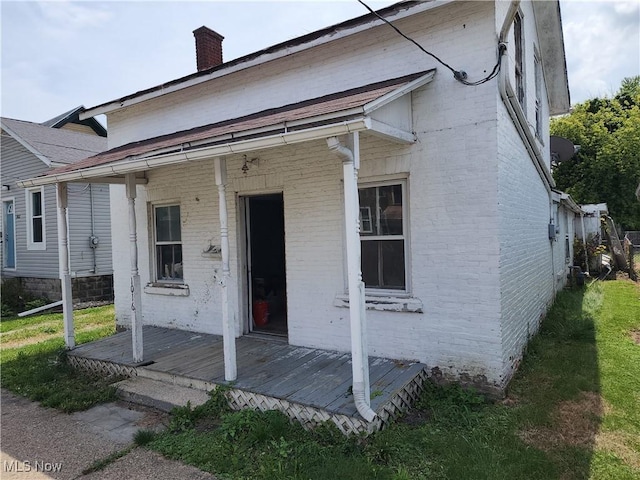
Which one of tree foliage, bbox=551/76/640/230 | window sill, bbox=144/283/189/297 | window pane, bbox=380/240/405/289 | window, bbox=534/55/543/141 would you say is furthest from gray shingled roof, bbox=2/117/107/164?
tree foliage, bbox=551/76/640/230

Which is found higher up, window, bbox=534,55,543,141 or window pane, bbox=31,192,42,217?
window, bbox=534,55,543,141

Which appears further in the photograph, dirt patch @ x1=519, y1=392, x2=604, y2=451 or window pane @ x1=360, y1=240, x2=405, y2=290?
window pane @ x1=360, y1=240, x2=405, y2=290

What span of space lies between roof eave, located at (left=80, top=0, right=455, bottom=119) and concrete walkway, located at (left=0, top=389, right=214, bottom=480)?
5.16 metres

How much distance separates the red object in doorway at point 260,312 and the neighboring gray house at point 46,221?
24.8 feet

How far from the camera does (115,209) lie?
8.62m

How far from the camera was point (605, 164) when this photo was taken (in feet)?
86.1

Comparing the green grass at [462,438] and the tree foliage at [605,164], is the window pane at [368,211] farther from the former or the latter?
the tree foliage at [605,164]

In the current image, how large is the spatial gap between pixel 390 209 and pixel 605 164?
27.1 meters

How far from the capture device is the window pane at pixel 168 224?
7.89 m

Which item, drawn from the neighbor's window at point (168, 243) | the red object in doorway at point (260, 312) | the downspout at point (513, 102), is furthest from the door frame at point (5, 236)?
the downspout at point (513, 102)

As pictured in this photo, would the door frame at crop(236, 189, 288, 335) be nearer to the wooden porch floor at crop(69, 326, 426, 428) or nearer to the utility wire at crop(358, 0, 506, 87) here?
the wooden porch floor at crop(69, 326, 426, 428)

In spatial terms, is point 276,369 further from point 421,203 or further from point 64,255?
point 64,255

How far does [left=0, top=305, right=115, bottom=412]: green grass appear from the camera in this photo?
5457 mm

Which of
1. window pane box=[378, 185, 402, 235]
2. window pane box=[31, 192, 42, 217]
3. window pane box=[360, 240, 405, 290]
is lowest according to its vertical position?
window pane box=[360, 240, 405, 290]
